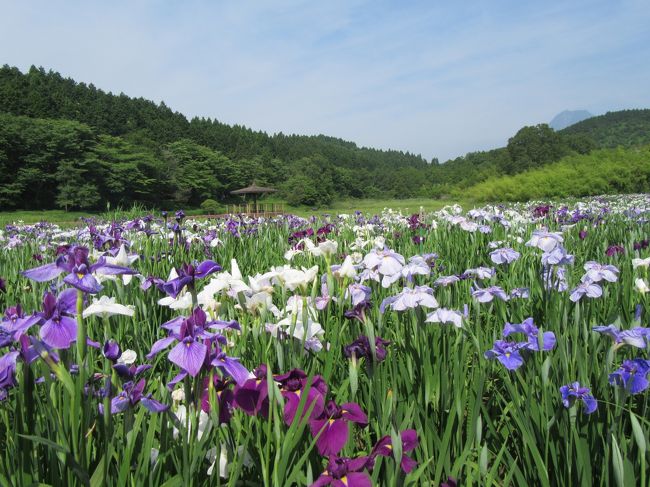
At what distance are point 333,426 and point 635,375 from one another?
89cm

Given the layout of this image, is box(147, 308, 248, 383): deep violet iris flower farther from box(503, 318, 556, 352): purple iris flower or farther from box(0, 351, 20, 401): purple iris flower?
box(503, 318, 556, 352): purple iris flower

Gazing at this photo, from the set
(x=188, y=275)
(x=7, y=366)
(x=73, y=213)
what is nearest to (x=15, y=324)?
(x=7, y=366)

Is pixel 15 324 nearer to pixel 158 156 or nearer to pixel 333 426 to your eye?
pixel 333 426

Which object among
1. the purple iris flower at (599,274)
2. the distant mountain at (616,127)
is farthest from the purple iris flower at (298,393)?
the distant mountain at (616,127)

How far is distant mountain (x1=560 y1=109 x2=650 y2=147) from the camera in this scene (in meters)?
121

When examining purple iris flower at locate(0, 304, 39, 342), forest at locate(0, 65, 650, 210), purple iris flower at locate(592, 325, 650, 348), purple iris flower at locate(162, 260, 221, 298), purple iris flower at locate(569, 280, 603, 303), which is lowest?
purple iris flower at locate(592, 325, 650, 348)

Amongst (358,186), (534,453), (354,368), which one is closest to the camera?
(534,453)

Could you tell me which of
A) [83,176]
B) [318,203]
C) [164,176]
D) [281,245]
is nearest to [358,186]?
[318,203]

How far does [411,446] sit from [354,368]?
14.7 inches

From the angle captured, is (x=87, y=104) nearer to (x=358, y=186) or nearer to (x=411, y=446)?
(x=358, y=186)

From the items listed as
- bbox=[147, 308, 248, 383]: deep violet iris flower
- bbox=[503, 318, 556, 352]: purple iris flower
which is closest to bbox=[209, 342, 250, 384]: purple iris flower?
bbox=[147, 308, 248, 383]: deep violet iris flower

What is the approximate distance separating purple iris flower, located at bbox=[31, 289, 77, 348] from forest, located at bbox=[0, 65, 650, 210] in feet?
97.7

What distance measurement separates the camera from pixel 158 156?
273ft

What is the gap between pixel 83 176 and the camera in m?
62.7
